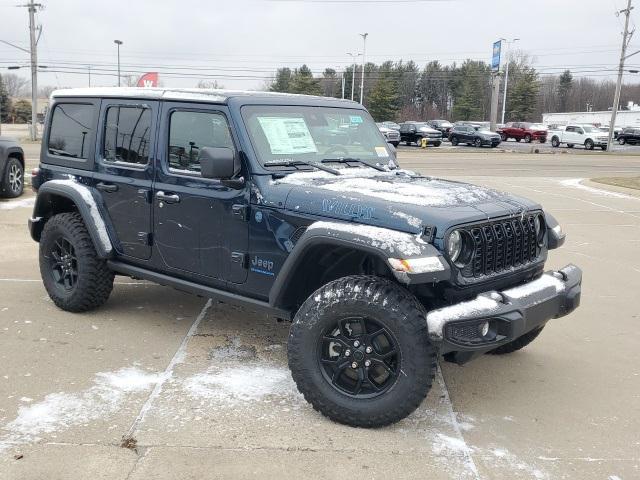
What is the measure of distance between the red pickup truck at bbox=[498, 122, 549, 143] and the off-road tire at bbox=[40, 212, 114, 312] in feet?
155

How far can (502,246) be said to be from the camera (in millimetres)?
3756

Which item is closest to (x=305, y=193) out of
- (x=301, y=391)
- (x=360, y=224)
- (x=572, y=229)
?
(x=360, y=224)

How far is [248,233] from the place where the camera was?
408 centimetres

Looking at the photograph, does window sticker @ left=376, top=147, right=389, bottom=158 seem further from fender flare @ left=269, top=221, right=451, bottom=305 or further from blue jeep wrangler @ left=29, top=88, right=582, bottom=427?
fender flare @ left=269, top=221, right=451, bottom=305

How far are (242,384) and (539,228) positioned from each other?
2.15 m

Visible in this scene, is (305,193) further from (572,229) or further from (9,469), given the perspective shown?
(572,229)

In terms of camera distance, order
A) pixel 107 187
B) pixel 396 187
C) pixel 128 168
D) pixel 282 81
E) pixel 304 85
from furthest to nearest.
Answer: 1. pixel 282 81
2. pixel 304 85
3. pixel 107 187
4. pixel 128 168
5. pixel 396 187

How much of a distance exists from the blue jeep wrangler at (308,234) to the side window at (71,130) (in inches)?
0.7

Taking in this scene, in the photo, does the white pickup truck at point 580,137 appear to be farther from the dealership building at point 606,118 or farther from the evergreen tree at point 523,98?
the evergreen tree at point 523,98

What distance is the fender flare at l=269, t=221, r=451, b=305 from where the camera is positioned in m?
3.25

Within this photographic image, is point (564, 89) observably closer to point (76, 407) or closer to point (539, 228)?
point (539, 228)

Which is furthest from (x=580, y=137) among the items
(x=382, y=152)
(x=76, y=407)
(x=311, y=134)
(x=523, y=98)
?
(x=523, y=98)

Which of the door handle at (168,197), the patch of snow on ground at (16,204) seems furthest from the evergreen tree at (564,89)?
the door handle at (168,197)

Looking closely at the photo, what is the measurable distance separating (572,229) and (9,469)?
8862mm
